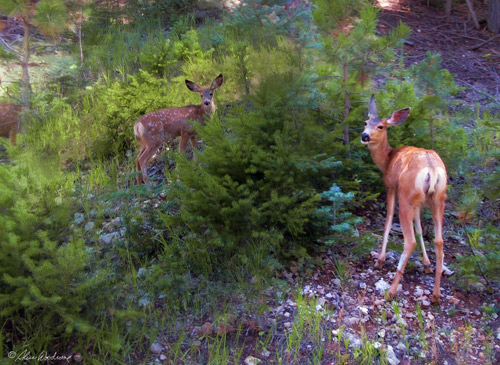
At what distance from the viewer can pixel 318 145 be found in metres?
5.04

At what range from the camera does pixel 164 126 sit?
6.98 metres

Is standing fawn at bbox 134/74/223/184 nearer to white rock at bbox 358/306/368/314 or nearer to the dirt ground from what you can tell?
white rock at bbox 358/306/368/314

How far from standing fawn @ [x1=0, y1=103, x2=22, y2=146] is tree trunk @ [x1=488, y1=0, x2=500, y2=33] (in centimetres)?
1031

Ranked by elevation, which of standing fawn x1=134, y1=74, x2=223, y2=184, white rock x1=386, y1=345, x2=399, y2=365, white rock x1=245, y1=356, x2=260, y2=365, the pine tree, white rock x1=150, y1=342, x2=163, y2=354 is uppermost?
the pine tree

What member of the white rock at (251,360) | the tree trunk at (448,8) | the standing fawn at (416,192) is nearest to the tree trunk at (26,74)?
the standing fawn at (416,192)

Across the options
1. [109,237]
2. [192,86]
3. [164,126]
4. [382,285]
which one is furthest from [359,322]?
[192,86]

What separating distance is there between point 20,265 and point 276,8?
4.61 meters

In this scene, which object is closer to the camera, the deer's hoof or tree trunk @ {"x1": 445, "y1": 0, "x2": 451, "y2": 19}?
the deer's hoof

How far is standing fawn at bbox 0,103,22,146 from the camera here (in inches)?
297

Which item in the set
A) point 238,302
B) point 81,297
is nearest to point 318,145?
point 238,302

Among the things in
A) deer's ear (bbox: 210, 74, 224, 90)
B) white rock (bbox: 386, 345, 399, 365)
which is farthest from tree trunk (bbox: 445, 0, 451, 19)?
white rock (bbox: 386, 345, 399, 365)

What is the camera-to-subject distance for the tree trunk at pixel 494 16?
37.6ft

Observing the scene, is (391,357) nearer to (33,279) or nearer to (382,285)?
(382,285)

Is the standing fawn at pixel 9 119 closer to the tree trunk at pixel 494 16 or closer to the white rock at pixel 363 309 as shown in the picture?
the white rock at pixel 363 309
